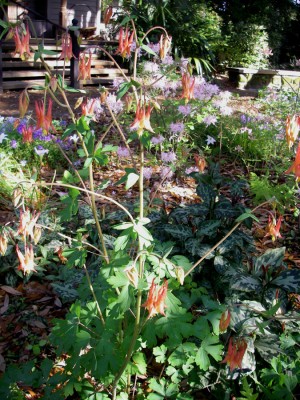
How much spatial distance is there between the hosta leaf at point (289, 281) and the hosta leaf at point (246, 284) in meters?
0.10

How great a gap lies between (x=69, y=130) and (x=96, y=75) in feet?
31.4

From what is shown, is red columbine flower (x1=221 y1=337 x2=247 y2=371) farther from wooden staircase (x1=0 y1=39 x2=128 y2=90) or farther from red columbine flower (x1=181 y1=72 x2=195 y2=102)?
wooden staircase (x1=0 y1=39 x2=128 y2=90)

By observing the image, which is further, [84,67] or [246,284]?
[246,284]

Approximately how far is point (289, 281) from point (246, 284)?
0.24 m

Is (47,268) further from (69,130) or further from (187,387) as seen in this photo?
(69,130)

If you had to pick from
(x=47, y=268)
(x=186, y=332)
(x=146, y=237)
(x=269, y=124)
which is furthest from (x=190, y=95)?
(x=269, y=124)

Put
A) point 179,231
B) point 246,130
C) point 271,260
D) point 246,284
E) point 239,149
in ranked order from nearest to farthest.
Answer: point 246,284 → point 271,260 → point 179,231 → point 239,149 → point 246,130

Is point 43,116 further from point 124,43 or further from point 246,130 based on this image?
point 246,130

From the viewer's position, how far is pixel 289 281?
2.40m

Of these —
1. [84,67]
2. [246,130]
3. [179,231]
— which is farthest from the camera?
[246,130]

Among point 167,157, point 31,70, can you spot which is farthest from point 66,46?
point 31,70

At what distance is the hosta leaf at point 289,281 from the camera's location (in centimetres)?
237

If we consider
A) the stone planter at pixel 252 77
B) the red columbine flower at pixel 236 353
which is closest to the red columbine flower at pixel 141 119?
the red columbine flower at pixel 236 353

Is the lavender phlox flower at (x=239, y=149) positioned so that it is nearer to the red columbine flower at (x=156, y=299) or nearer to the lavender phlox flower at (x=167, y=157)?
the lavender phlox flower at (x=167, y=157)
